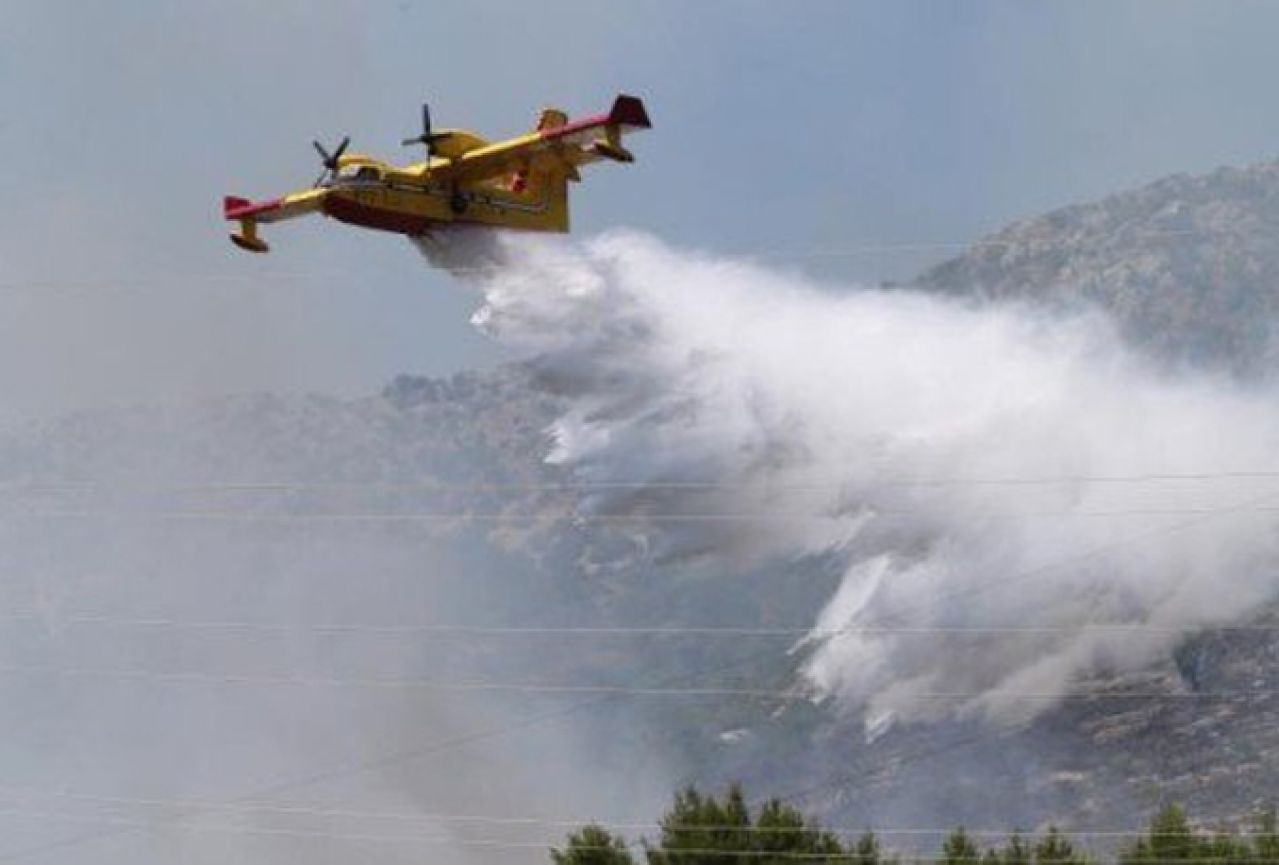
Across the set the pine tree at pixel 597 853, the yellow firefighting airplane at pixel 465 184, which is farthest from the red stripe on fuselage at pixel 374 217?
the pine tree at pixel 597 853

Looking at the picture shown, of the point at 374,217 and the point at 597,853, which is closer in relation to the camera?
the point at 374,217

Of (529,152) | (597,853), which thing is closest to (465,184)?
(529,152)

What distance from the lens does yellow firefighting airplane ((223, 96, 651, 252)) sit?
2320 inches

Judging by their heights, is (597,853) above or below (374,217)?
below

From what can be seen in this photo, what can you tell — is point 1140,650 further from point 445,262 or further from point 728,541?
point 445,262

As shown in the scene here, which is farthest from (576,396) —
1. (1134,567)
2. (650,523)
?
(1134,567)

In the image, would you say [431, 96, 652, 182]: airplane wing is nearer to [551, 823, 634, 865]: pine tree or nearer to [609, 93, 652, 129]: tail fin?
[609, 93, 652, 129]: tail fin

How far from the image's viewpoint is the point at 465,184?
60688 millimetres

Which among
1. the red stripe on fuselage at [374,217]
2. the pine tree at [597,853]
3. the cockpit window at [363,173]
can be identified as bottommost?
the pine tree at [597,853]

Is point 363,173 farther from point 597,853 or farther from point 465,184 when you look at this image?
point 597,853

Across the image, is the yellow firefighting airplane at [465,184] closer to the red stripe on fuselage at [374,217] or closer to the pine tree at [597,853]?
the red stripe on fuselage at [374,217]

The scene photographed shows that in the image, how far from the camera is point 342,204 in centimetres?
5888

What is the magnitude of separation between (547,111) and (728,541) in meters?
13.3

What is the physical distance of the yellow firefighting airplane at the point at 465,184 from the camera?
58938 millimetres
